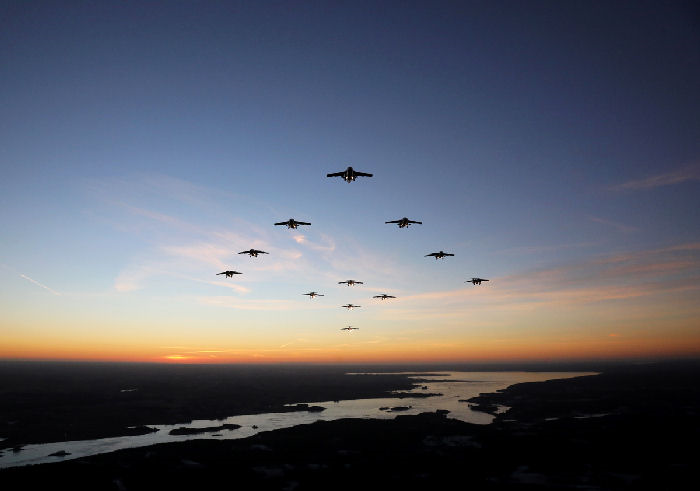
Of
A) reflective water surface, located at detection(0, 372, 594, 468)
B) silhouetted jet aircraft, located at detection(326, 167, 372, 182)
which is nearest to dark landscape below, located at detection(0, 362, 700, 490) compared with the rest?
reflective water surface, located at detection(0, 372, 594, 468)

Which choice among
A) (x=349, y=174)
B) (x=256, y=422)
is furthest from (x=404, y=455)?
(x=349, y=174)

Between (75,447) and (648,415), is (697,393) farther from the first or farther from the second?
(75,447)

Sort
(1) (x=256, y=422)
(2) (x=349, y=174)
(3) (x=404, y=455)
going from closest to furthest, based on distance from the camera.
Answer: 1. (2) (x=349, y=174)
2. (3) (x=404, y=455)
3. (1) (x=256, y=422)

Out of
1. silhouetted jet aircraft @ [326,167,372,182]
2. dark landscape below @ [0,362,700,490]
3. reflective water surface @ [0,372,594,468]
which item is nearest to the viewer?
silhouetted jet aircraft @ [326,167,372,182]

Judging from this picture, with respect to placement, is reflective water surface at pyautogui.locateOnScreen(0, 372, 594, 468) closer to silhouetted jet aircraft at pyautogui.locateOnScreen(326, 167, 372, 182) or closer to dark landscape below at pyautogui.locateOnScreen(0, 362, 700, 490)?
dark landscape below at pyautogui.locateOnScreen(0, 362, 700, 490)

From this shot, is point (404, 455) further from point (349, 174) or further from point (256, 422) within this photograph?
point (349, 174)

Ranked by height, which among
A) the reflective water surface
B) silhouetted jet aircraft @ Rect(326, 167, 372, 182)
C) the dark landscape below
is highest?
silhouetted jet aircraft @ Rect(326, 167, 372, 182)

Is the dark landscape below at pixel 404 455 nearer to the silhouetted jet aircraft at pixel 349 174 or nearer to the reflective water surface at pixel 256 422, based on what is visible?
the reflective water surface at pixel 256 422

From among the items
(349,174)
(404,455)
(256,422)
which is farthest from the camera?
(256,422)

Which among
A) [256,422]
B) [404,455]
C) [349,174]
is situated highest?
[349,174]

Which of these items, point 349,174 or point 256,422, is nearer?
point 349,174

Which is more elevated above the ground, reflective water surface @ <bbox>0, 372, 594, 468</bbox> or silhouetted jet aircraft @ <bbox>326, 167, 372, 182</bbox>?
silhouetted jet aircraft @ <bbox>326, 167, 372, 182</bbox>
